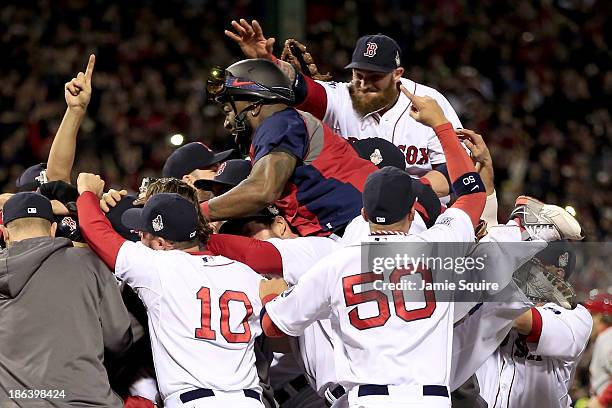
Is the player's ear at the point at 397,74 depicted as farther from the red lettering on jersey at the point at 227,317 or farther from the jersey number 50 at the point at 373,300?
the jersey number 50 at the point at 373,300

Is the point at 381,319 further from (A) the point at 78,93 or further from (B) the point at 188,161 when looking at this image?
(A) the point at 78,93

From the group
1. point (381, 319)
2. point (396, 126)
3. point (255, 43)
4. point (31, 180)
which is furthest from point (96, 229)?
point (396, 126)

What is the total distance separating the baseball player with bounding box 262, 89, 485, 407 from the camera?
4660mm

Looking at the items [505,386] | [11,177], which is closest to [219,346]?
[505,386]

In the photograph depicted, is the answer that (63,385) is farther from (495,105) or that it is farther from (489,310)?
(495,105)

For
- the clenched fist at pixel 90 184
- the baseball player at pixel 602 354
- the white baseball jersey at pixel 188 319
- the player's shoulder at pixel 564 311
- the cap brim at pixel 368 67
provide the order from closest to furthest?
the white baseball jersey at pixel 188 319 → the clenched fist at pixel 90 184 → the player's shoulder at pixel 564 311 → the cap brim at pixel 368 67 → the baseball player at pixel 602 354

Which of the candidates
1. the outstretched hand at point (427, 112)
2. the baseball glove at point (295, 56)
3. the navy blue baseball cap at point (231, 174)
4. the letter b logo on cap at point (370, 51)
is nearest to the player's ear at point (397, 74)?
the letter b logo on cap at point (370, 51)

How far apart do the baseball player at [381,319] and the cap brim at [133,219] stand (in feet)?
2.62

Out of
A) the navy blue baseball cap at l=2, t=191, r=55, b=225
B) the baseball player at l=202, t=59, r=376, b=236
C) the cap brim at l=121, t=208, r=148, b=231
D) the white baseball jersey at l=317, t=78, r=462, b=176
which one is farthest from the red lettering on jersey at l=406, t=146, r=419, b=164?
the navy blue baseball cap at l=2, t=191, r=55, b=225

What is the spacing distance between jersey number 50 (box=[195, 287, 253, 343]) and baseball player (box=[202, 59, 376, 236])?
60cm

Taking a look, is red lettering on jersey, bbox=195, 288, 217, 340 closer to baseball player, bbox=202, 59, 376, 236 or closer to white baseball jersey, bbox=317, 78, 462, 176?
baseball player, bbox=202, 59, 376, 236

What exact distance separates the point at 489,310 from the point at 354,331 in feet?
2.97

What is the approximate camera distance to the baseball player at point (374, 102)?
6.50m

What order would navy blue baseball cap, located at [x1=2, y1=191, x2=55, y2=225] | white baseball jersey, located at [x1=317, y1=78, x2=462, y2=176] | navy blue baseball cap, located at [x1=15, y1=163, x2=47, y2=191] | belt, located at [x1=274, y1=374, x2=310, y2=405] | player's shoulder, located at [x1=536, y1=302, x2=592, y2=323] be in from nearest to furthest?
navy blue baseball cap, located at [x1=2, y1=191, x2=55, y2=225], player's shoulder, located at [x1=536, y1=302, x2=592, y2=323], belt, located at [x1=274, y1=374, x2=310, y2=405], navy blue baseball cap, located at [x1=15, y1=163, x2=47, y2=191], white baseball jersey, located at [x1=317, y1=78, x2=462, y2=176]
